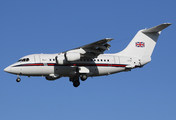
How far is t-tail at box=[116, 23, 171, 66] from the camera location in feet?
86.6

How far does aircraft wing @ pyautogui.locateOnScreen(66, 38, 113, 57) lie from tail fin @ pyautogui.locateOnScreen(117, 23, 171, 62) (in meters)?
2.95

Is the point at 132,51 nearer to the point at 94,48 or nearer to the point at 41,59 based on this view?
the point at 94,48

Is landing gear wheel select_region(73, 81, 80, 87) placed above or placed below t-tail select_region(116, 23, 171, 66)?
below

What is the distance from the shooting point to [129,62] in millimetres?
26000

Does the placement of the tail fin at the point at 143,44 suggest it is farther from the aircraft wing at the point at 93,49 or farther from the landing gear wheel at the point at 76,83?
the landing gear wheel at the point at 76,83

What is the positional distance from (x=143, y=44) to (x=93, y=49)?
534 centimetres

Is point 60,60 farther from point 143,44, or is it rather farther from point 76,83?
→ point 143,44

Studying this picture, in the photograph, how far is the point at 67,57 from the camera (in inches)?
914

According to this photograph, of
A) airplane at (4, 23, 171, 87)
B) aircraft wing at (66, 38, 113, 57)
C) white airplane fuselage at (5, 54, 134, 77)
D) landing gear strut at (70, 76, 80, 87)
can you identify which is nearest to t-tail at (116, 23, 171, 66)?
airplane at (4, 23, 171, 87)

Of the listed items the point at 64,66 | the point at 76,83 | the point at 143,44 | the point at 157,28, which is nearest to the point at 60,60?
the point at 64,66

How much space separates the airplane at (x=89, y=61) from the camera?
23688 mm

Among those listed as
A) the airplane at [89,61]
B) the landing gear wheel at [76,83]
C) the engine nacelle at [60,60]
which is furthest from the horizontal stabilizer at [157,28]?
the engine nacelle at [60,60]

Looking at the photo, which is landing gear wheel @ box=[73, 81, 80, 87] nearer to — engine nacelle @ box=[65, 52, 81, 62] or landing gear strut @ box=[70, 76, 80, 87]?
landing gear strut @ box=[70, 76, 80, 87]

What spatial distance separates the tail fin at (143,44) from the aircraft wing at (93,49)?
2.95 metres
